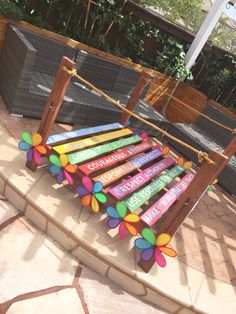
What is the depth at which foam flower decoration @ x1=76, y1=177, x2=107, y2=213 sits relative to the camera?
110 inches

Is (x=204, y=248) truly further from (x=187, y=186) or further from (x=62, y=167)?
(x=62, y=167)

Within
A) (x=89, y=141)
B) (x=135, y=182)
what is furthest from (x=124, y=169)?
(x=89, y=141)

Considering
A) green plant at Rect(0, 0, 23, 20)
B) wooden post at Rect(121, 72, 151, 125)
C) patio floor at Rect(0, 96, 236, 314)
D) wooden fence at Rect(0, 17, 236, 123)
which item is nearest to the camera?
patio floor at Rect(0, 96, 236, 314)

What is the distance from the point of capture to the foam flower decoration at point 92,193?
9.20 ft

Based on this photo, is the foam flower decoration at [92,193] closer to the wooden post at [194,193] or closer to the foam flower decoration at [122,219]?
the foam flower decoration at [122,219]

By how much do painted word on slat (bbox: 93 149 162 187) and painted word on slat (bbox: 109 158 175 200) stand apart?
102 millimetres

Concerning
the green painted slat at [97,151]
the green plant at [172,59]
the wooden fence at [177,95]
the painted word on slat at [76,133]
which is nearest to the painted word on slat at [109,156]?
the green painted slat at [97,151]

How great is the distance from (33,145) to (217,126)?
4417mm

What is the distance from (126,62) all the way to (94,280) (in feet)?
16.4

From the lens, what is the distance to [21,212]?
9.59 ft

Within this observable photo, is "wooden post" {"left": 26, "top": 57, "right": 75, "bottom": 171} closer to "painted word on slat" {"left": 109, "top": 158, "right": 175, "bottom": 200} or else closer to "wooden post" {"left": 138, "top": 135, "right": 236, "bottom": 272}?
"painted word on slat" {"left": 109, "top": 158, "right": 175, "bottom": 200}

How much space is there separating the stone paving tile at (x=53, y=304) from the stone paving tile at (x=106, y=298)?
107 millimetres

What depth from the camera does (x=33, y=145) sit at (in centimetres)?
305

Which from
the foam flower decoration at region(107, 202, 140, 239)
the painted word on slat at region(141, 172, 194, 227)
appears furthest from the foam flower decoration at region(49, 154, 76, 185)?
the painted word on slat at region(141, 172, 194, 227)
